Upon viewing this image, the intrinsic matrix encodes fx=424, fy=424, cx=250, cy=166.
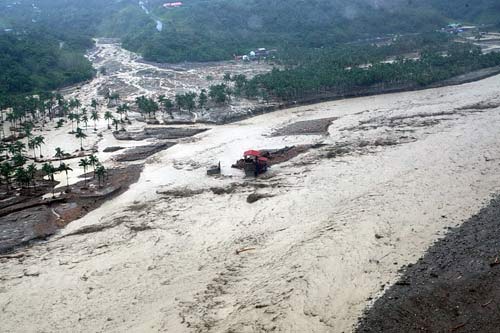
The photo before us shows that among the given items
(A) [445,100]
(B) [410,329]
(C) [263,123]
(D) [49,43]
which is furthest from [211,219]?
(D) [49,43]

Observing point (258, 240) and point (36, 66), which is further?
point (36, 66)

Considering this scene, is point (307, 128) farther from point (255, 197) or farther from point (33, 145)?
point (33, 145)

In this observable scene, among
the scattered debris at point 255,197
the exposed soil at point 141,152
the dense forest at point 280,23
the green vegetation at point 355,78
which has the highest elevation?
the dense forest at point 280,23

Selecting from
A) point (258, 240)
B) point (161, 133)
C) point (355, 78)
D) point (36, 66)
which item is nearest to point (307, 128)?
point (161, 133)

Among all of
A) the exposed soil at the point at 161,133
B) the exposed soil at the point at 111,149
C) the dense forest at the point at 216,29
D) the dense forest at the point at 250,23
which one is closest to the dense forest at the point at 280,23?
the dense forest at the point at 250,23

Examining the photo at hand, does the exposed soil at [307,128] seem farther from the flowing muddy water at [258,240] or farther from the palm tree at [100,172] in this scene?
the palm tree at [100,172]

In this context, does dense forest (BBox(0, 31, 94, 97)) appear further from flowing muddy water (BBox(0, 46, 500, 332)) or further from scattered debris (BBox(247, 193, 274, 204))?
scattered debris (BBox(247, 193, 274, 204))

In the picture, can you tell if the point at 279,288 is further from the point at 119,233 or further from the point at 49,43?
the point at 49,43
